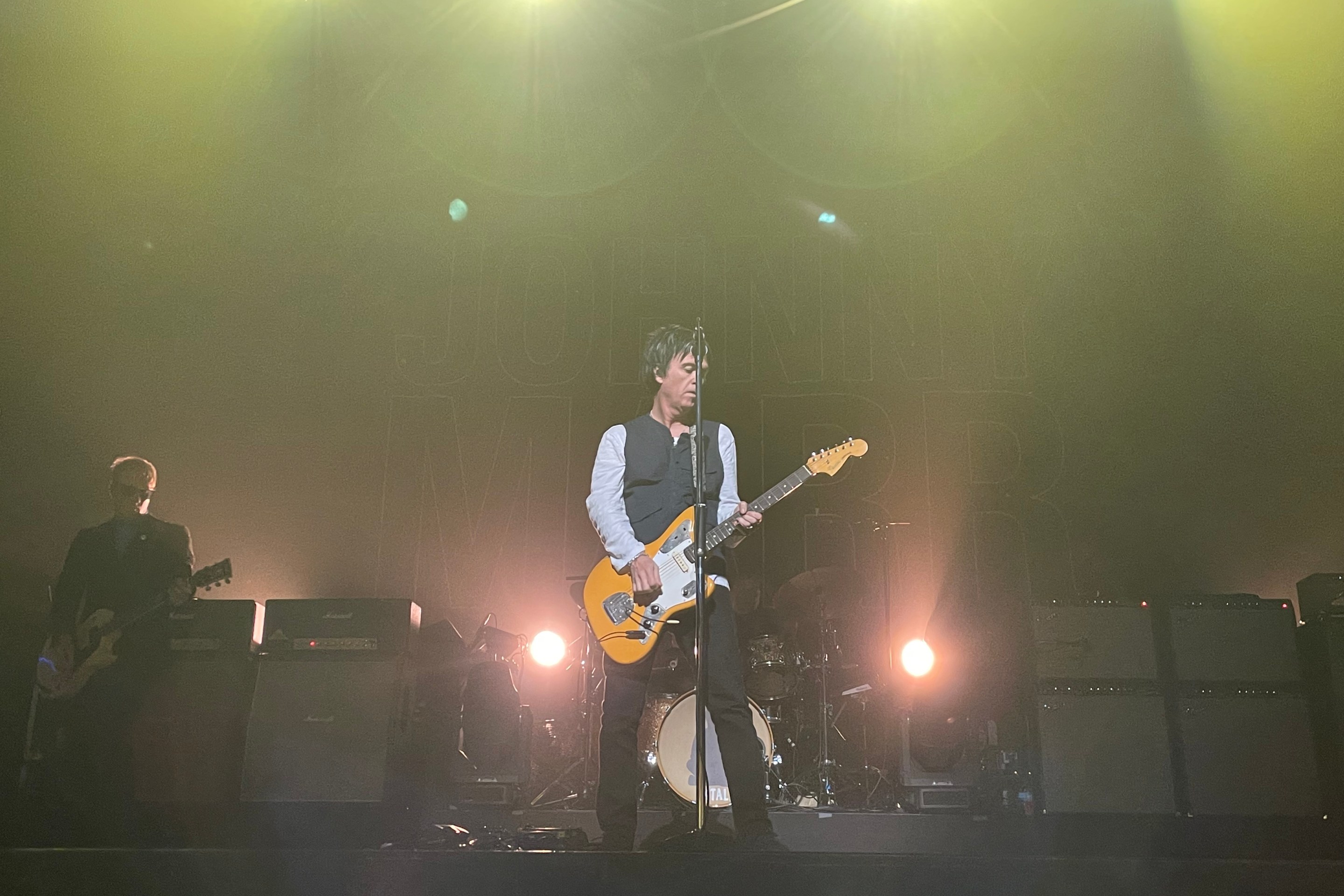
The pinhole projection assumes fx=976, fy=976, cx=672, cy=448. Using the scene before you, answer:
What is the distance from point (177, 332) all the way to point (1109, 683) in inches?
185

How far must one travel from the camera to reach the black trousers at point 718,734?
3135 millimetres

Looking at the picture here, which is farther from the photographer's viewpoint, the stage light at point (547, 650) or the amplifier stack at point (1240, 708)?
the stage light at point (547, 650)

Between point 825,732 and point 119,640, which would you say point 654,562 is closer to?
point 825,732

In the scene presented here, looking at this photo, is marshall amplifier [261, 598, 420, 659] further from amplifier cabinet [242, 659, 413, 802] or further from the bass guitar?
the bass guitar

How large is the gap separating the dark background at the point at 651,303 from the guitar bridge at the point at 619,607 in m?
1.58

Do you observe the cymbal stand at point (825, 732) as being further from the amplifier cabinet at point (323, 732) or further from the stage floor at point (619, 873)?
the stage floor at point (619, 873)

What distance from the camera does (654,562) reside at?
332 centimetres

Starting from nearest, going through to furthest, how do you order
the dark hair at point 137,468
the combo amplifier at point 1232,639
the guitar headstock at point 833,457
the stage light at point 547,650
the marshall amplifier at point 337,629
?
1. the guitar headstock at point 833,457
2. the combo amplifier at point 1232,639
3. the marshall amplifier at point 337,629
4. the dark hair at point 137,468
5. the stage light at point 547,650

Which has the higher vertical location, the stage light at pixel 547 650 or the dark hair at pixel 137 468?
the dark hair at pixel 137 468

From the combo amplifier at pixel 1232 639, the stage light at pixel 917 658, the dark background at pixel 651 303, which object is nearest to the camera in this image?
the combo amplifier at pixel 1232 639

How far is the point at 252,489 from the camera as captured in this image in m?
4.99

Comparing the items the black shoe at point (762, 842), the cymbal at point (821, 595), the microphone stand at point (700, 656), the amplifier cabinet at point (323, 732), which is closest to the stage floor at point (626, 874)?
the microphone stand at point (700, 656)

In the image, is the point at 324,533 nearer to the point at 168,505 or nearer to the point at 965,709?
the point at 168,505

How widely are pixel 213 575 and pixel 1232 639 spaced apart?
419cm
